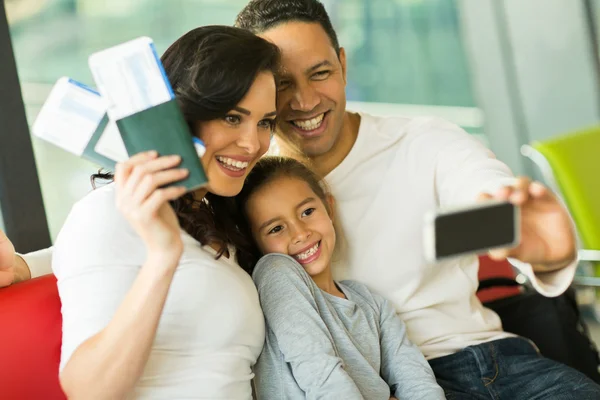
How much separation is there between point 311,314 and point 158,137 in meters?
0.66

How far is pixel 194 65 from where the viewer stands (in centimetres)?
178

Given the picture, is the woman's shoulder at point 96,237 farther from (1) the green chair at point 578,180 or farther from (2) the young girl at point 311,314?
(1) the green chair at point 578,180

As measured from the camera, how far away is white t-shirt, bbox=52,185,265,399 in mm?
1562

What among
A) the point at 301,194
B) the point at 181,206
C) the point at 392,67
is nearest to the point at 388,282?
the point at 301,194

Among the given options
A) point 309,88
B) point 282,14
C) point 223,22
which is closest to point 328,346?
point 309,88

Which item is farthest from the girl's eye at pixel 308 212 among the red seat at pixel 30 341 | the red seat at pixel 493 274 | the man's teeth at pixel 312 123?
the red seat at pixel 493 274

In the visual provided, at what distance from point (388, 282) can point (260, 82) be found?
670mm

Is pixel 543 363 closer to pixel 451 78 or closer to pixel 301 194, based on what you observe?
pixel 301 194

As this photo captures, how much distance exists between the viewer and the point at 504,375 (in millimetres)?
2059

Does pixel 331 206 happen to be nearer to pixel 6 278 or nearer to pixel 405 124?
pixel 405 124

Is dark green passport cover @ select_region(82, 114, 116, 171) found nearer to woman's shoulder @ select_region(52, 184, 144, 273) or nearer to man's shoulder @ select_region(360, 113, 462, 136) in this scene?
woman's shoulder @ select_region(52, 184, 144, 273)

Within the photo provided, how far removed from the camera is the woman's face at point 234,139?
5.83 ft

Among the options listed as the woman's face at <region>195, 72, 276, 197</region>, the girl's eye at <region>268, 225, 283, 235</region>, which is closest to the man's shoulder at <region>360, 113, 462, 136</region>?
the girl's eye at <region>268, 225, 283, 235</region>

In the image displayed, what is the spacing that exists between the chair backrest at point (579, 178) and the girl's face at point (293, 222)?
1581 millimetres
